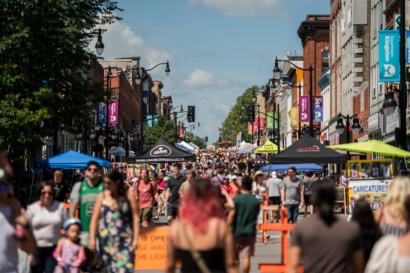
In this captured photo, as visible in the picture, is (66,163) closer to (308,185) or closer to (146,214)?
(308,185)

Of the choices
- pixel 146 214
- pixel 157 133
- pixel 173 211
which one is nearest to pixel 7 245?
pixel 173 211

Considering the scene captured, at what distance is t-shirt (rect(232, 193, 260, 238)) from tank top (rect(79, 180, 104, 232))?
2.13 m

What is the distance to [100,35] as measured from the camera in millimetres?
34781

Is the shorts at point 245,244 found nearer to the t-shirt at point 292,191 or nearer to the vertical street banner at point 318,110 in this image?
the t-shirt at point 292,191

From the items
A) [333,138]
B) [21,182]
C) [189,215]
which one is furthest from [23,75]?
[333,138]

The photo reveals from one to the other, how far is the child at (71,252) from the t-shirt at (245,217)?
3.00 m

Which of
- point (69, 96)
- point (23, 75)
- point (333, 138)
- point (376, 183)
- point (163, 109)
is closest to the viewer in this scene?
point (376, 183)

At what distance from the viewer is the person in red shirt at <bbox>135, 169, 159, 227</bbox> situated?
66.4 ft

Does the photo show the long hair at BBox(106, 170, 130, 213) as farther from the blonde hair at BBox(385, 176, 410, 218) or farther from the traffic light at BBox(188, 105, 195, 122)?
the traffic light at BBox(188, 105, 195, 122)

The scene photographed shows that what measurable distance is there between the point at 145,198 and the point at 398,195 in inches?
514

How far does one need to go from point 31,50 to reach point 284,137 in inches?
3330

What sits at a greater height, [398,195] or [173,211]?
[398,195]

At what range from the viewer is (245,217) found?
41.4ft

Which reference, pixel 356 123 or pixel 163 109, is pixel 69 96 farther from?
pixel 163 109
